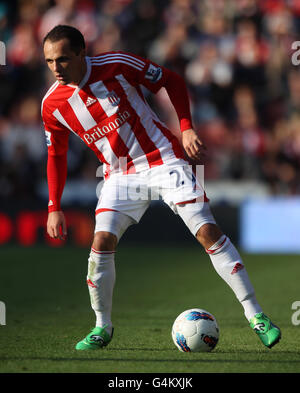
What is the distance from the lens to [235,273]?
512cm

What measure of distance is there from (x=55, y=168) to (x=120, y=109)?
25.6 inches

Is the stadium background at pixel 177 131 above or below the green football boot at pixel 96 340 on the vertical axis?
above

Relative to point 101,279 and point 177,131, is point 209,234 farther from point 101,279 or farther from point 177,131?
point 177,131

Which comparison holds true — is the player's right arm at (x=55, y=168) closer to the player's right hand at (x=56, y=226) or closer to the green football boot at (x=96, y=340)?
the player's right hand at (x=56, y=226)

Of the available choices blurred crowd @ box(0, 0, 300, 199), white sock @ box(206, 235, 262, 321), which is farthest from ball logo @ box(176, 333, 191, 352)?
blurred crowd @ box(0, 0, 300, 199)

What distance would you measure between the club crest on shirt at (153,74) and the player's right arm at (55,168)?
701 mm

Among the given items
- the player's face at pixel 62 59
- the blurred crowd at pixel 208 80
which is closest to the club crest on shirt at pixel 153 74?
the player's face at pixel 62 59

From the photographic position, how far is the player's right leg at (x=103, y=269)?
5.18 meters

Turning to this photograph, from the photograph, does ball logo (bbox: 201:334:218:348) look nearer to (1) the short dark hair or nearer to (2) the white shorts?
(2) the white shorts

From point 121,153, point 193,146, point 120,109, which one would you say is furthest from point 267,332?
point 120,109

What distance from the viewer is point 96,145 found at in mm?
5383

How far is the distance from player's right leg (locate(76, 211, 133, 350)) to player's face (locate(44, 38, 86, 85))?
3.06 feet

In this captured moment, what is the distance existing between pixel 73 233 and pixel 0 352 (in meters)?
8.84

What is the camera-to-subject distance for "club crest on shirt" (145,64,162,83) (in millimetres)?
5312
